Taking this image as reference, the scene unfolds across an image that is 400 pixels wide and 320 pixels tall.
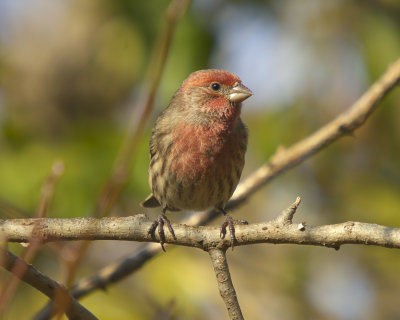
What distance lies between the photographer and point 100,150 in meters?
5.53

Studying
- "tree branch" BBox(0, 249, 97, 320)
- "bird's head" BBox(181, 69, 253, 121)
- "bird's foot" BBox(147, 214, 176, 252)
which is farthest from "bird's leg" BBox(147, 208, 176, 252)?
"bird's head" BBox(181, 69, 253, 121)

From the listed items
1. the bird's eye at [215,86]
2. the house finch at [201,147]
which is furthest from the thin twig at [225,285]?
the bird's eye at [215,86]

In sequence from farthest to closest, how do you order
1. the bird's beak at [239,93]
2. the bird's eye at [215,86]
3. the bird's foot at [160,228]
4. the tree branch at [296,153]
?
the bird's eye at [215,86] → the bird's beak at [239,93] → the tree branch at [296,153] → the bird's foot at [160,228]

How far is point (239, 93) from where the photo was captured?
19.5ft

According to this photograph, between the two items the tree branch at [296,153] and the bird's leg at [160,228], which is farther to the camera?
the tree branch at [296,153]

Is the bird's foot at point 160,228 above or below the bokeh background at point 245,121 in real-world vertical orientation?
below

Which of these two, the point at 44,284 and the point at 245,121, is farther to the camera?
the point at 245,121

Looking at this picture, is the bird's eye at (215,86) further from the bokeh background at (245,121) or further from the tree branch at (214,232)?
the tree branch at (214,232)

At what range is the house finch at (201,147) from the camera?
5695 mm

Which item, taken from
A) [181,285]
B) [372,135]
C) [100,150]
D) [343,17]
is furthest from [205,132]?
[343,17]

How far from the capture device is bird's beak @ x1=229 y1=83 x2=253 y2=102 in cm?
587

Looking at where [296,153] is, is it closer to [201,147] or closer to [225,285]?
[201,147]

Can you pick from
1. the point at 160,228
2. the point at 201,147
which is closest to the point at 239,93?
the point at 201,147

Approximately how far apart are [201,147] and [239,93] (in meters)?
0.66
